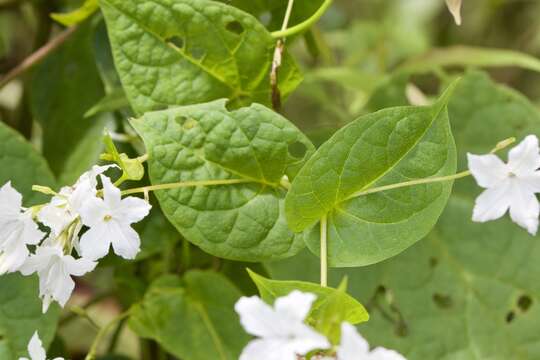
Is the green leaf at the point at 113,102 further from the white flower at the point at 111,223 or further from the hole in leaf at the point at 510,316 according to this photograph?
the hole in leaf at the point at 510,316

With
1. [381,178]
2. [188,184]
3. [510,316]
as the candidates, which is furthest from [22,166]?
[510,316]

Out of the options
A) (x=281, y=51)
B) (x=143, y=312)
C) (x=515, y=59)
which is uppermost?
(x=281, y=51)

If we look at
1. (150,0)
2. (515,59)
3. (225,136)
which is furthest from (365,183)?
(515,59)

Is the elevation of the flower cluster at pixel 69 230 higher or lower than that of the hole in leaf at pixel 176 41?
lower

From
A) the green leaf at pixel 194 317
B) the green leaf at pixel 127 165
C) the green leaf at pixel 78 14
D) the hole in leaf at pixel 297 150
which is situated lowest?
the green leaf at pixel 194 317

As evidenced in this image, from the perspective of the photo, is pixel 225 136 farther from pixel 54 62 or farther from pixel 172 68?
pixel 54 62

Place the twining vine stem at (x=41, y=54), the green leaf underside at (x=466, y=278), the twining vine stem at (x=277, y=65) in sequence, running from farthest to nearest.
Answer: the twining vine stem at (x=41, y=54) < the green leaf underside at (x=466, y=278) < the twining vine stem at (x=277, y=65)

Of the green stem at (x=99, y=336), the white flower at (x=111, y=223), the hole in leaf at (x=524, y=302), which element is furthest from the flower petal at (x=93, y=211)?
the hole in leaf at (x=524, y=302)
